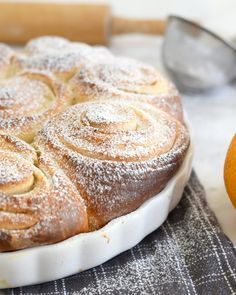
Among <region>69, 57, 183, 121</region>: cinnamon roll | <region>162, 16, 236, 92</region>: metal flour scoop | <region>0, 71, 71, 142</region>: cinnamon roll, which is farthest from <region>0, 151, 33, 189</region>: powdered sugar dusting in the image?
<region>162, 16, 236, 92</region>: metal flour scoop

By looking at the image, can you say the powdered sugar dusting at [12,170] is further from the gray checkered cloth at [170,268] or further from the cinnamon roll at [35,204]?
the gray checkered cloth at [170,268]

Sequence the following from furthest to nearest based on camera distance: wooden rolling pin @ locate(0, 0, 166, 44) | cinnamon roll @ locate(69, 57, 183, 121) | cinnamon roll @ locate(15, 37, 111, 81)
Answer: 1. wooden rolling pin @ locate(0, 0, 166, 44)
2. cinnamon roll @ locate(15, 37, 111, 81)
3. cinnamon roll @ locate(69, 57, 183, 121)

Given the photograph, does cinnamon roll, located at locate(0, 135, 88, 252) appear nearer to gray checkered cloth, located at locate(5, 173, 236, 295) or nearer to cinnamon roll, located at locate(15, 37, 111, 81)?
gray checkered cloth, located at locate(5, 173, 236, 295)

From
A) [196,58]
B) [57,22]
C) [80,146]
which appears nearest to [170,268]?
[80,146]


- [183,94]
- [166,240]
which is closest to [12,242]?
[166,240]

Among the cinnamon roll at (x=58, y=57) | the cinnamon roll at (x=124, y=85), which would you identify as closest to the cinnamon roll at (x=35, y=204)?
the cinnamon roll at (x=124, y=85)

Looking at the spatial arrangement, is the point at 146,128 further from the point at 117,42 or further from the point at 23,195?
the point at 117,42
